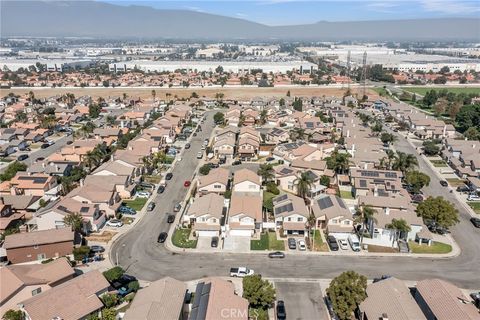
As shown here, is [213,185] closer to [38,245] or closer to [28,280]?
[38,245]

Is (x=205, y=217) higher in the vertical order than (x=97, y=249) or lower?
higher

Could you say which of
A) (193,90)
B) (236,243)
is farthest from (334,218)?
(193,90)

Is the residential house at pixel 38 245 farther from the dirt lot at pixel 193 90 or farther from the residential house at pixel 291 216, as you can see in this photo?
the dirt lot at pixel 193 90

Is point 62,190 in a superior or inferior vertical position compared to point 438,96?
inferior

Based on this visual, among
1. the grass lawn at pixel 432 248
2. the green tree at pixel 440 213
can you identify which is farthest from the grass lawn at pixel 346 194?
the grass lawn at pixel 432 248

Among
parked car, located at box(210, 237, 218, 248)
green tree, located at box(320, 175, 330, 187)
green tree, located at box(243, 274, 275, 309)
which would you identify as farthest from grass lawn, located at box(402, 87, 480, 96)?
green tree, located at box(243, 274, 275, 309)

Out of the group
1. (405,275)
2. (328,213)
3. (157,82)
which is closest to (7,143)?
(328,213)

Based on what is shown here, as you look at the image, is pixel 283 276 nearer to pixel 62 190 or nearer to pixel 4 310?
pixel 4 310
